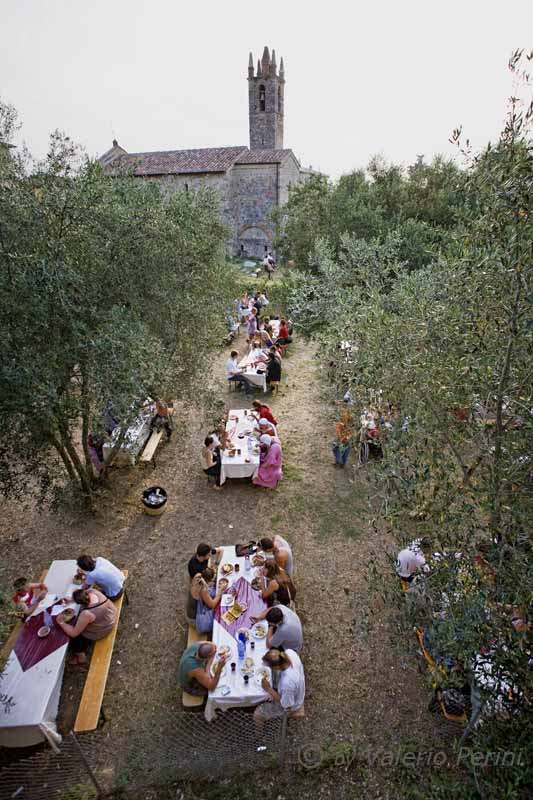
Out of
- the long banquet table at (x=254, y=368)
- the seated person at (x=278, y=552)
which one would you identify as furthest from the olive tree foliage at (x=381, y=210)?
the seated person at (x=278, y=552)

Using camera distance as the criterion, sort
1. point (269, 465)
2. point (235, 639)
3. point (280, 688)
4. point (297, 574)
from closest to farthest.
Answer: point (280, 688) < point (235, 639) < point (297, 574) < point (269, 465)

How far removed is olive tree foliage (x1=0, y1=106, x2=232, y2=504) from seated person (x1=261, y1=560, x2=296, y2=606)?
3.32 meters

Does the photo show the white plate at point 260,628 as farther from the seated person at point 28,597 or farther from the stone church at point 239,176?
the stone church at point 239,176

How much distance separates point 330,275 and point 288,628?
27.2ft

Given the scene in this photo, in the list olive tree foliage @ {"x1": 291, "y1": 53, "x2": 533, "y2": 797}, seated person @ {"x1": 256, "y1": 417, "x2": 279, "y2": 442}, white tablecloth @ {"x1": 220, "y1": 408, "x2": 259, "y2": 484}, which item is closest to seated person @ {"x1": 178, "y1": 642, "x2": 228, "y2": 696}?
olive tree foliage @ {"x1": 291, "y1": 53, "x2": 533, "y2": 797}

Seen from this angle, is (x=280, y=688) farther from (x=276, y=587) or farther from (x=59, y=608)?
(x=59, y=608)

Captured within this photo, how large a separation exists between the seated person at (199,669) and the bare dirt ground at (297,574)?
633 millimetres

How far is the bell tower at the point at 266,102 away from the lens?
3884 cm

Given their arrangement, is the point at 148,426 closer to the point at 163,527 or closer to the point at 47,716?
the point at 163,527

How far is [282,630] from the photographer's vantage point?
5523mm

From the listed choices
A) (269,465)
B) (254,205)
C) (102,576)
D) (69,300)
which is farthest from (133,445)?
(254,205)

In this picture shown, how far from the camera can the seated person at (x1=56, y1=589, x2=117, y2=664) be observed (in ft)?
19.2

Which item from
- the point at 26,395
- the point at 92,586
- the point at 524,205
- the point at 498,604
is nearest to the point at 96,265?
the point at 26,395

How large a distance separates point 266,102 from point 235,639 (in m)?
46.8
